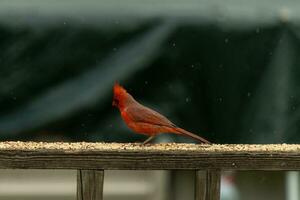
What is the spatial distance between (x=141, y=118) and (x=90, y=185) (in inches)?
15.4

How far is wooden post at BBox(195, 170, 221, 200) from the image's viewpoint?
2.96 metres

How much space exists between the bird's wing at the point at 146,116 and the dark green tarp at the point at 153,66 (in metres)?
0.15

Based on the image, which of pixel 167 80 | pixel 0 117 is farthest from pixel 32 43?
pixel 167 80

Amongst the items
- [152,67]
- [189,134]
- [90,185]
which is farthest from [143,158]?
[152,67]

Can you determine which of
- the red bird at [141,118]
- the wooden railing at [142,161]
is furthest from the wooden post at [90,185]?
the red bird at [141,118]

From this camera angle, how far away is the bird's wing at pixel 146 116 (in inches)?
126

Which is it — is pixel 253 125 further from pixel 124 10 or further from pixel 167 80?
pixel 124 10

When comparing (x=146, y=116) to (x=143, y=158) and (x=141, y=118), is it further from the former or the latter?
(x=143, y=158)

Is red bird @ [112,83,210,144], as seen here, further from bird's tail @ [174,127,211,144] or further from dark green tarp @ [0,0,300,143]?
dark green tarp @ [0,0,300,143]

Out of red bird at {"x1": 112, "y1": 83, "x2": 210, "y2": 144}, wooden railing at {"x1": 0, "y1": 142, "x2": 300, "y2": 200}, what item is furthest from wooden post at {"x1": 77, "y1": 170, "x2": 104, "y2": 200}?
red bird at {"x1": 112, "y1": 83, "x2": 210, "y2": 144}

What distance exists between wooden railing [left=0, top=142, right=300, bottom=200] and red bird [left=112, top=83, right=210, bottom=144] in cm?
19

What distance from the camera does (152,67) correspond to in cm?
337

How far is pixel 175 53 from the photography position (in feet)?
11.0

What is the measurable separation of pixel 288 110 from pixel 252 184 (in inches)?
112
